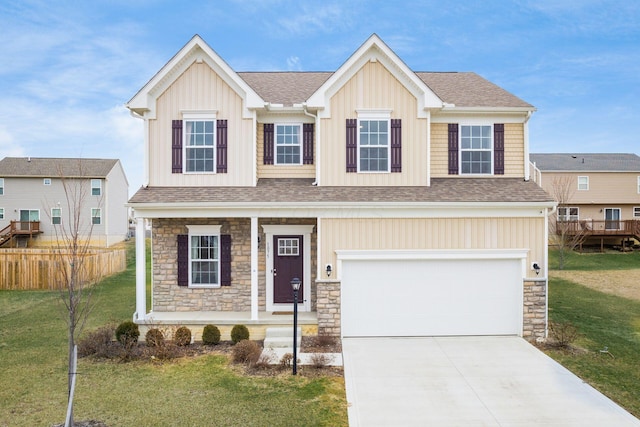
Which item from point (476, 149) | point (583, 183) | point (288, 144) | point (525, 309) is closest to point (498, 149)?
point (476, 149)

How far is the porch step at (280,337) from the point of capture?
9.71m

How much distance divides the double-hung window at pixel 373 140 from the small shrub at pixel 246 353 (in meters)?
5.69

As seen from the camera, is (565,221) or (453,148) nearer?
(453,148)

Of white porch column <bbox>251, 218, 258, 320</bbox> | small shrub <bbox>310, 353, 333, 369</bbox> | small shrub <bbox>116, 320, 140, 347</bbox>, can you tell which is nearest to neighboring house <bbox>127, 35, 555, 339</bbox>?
white porch column <bbox>251, 218, 258, 320</bbox>

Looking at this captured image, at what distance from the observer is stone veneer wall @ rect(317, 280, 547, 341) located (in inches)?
408

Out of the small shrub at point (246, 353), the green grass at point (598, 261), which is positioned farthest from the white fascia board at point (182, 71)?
the green grass at point (598, 261)

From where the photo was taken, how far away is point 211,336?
395 inches

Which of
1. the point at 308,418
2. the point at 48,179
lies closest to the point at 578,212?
the point at 308,418

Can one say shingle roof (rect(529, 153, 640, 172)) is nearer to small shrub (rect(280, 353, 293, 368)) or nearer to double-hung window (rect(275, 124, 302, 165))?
double-hung window (rect(275, 124, 302, 165))

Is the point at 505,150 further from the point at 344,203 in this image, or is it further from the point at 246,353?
the point at 246,353

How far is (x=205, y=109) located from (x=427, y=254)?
7.56 metres

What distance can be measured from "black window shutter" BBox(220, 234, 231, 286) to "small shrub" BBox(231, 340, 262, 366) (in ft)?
9.61

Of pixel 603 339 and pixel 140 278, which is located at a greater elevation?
pixel 140 278

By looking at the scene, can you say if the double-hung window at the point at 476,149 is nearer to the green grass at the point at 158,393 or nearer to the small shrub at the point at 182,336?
the green grass at the point at 158,393
